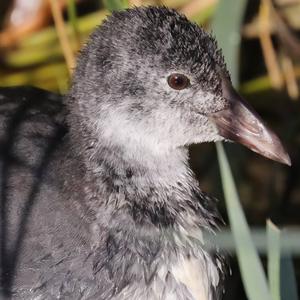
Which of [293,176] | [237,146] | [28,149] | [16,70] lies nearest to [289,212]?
[293,176]

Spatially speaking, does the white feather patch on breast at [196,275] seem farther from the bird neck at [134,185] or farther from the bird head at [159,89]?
the bird head at [159,89]

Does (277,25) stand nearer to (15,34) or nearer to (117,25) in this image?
(15,34)

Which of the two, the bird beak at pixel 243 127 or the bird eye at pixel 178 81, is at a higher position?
the bird eye at pixel 178 81

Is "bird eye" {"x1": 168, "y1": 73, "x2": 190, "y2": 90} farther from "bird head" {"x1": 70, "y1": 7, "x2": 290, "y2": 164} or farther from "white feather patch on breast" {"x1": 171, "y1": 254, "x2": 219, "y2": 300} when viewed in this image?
"white feather patch on breast" {"x1": 171, "y1": 254, "x2": 219, "y2": 300}

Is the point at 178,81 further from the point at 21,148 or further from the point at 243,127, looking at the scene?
the point at 21,148

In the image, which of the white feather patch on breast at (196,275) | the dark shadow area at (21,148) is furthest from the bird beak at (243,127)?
the dark shadow area at (21,148)

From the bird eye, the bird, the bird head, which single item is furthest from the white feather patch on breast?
the bird eye

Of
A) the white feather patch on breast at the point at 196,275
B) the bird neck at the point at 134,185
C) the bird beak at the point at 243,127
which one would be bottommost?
the white feather patch on breast at the point at 196,275
